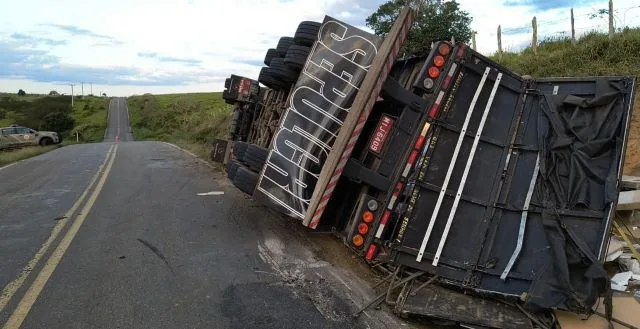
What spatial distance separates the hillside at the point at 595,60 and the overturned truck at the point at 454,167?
17.2 ft

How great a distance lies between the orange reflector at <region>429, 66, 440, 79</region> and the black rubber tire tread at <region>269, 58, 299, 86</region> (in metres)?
2.11

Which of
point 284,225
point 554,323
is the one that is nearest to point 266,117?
point 284,225

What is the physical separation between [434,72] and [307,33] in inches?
71.5

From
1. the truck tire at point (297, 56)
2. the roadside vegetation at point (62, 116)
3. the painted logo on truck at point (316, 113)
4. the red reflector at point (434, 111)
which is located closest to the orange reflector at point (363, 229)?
the painted logo on truck at point (316, 113)

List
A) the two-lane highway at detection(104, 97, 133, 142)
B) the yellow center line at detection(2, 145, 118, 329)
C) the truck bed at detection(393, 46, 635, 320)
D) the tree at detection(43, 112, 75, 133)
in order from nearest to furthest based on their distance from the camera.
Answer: the yellow center line at detection(2, 145, 118, 329) < the truck bed at detection(393, 46, 635, 320) < the two-lane highway at detection(104, 97, 133, 142) < the tree at detection(43, 112, 75, 133)

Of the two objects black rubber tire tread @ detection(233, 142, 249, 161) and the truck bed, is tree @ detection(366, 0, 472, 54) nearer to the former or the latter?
black rubber tire tread @ detection(233, 142, 249, 161)

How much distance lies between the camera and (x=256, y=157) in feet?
20.1

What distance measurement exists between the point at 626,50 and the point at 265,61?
27.6 feet

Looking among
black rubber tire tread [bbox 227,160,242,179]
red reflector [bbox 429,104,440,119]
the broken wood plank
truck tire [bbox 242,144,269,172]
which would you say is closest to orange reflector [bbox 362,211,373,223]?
red reflector [bbox 429,104,440,119]

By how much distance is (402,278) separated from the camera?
466cm

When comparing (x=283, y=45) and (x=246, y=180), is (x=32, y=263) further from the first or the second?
(x=283, y=45)

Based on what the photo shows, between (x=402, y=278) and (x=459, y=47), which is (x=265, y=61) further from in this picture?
(x=402, y=278)

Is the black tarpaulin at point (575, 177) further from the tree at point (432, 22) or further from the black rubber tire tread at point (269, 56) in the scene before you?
the tree at point (432, 22)

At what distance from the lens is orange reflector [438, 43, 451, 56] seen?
5.02m
